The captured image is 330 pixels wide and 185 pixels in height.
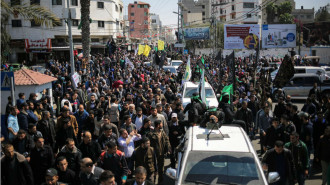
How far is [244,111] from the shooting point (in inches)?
411

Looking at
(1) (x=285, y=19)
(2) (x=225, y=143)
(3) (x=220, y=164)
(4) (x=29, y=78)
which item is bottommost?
(3) (x=220, y=164)

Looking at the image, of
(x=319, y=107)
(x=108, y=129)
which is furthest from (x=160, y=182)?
(x=319, y=107)

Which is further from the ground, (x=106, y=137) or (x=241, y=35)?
(x=241, y=35)

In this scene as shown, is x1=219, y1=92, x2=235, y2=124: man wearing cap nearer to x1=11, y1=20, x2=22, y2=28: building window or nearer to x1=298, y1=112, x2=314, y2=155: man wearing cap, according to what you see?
x1=298, y1=112, x2=314, y2=155: man wearing cap

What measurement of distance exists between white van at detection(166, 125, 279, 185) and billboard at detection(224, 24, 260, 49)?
37.1m

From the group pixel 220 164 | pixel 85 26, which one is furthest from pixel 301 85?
pixel 220 164

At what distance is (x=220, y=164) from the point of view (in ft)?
17.2

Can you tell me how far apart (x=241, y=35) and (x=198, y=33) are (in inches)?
747

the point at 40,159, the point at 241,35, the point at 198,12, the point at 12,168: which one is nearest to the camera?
the point at 12,168

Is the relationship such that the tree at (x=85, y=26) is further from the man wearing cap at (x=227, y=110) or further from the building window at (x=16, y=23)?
the building window at (x=16, y=23)

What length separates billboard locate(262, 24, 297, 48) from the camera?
145ft

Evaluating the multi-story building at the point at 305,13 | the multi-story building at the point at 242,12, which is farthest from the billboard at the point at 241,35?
the multi-story building at the point at 305,13

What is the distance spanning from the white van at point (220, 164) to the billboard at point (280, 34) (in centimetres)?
4106

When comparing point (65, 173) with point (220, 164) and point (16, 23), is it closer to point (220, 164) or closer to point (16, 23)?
point (220, 164)
